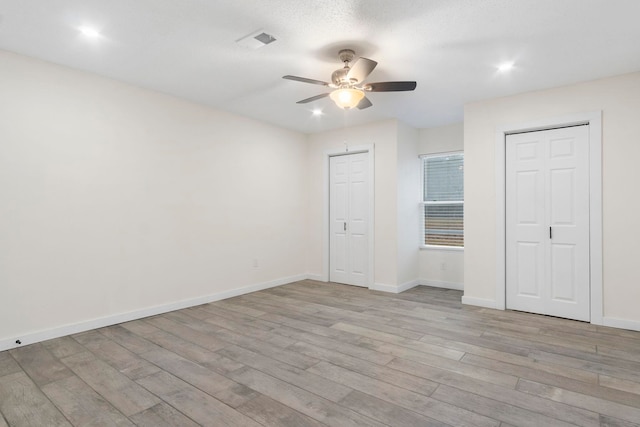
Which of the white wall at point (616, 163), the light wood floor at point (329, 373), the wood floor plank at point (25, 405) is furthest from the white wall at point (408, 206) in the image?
the wood floor plank at point (25, 405)

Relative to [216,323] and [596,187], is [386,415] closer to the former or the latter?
[216,323]

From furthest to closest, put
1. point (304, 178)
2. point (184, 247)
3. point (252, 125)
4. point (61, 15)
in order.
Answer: point (304, 178), point (252, 125), point (184, 247), point (61, 15)

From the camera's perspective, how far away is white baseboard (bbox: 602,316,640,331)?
3588 millimetres

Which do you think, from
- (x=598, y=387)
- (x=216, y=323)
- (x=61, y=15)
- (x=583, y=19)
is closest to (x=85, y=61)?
(x=61, y=15)

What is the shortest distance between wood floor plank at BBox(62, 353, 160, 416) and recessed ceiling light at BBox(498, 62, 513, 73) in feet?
13.7

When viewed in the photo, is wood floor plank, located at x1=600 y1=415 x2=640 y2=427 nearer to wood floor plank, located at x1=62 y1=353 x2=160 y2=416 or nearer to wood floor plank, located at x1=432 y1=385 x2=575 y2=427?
wood floor plank, located at x1=432 y1=385 x2=575 y2=427

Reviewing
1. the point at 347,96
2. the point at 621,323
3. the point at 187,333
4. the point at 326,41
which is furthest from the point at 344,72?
the point at 621,323

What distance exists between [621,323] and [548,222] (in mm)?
1255

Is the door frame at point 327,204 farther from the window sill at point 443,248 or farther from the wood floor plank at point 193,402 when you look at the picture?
the wood floor plank at point 193,402

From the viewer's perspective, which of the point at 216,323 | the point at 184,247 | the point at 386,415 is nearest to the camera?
the point at 386,415

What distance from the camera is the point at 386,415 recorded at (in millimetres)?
2100

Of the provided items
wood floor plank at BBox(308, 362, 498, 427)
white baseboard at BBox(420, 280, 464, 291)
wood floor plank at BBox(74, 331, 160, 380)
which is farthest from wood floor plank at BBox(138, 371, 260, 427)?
white baseboard at BBox(420, 280, 464, 291)

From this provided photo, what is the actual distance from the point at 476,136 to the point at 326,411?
3919mm

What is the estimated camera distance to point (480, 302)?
454 centimetres
